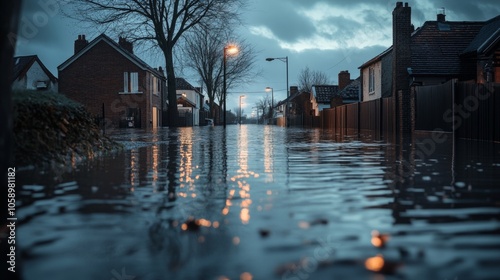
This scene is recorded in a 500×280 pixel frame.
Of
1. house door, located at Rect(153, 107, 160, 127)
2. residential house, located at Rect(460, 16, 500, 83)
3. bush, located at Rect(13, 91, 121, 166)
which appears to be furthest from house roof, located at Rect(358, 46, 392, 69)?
bush, located at Rect(13, 91, 121, 166)

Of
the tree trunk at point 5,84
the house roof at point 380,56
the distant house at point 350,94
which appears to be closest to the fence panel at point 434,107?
the house roof at point 380,56

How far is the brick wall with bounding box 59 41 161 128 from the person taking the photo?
4478 centimetres

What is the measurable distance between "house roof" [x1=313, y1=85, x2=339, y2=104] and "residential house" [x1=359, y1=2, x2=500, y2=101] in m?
29.7

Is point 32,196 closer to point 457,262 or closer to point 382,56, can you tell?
point 457,262

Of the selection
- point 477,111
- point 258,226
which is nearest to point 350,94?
point 477,111

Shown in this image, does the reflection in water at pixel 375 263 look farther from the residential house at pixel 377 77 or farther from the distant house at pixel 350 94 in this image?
the distant house at pixel 350 94

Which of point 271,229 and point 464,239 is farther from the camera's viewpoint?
point 271,229

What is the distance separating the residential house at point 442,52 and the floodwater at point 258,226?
67.8 ft

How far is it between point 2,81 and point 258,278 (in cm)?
145

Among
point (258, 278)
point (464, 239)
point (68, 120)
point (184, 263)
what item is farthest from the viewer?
point (68, 120)

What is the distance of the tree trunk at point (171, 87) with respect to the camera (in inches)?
1436

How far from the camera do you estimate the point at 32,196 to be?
179 inches

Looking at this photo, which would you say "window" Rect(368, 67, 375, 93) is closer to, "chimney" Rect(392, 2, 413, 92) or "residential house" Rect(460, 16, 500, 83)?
"residential house" Rect(460, 16, 500, 83)

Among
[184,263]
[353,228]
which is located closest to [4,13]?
[184,263]
